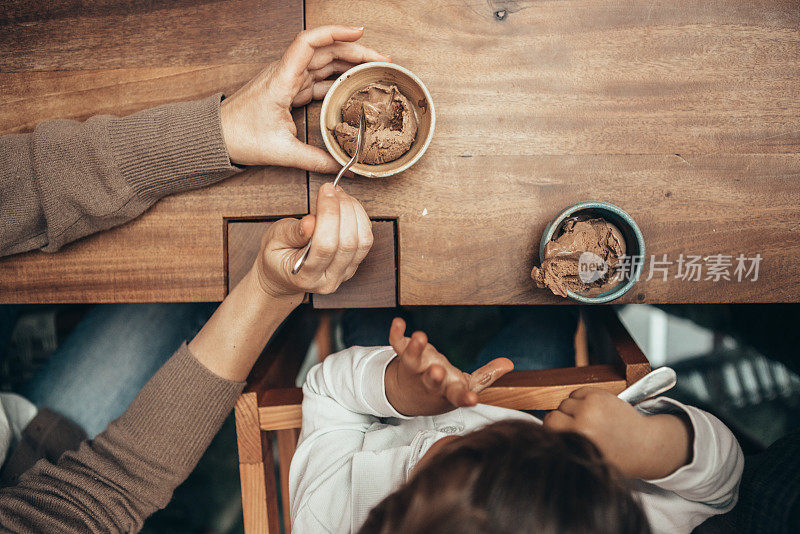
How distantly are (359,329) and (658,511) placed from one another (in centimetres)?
80

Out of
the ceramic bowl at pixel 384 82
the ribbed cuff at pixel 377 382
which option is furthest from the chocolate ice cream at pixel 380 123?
the ribbed cuff at pixel 377 382

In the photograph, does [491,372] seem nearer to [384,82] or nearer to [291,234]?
[291,234]

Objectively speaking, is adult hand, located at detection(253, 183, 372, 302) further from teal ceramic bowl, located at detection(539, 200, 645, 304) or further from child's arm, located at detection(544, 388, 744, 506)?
child's arm, located at detection(544, 388, 744, 506)

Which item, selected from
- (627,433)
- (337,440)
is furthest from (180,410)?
(627,433)

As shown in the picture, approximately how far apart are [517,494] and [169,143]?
841mm

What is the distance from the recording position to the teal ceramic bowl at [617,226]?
2.64 ft

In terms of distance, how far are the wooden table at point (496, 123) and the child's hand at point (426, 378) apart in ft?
0.68

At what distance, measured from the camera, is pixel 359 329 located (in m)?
1.32

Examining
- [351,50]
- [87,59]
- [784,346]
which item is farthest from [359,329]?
[784,346]

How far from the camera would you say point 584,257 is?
84cm

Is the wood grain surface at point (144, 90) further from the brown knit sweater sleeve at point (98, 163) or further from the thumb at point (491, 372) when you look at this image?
the thumb at point (491, 372)

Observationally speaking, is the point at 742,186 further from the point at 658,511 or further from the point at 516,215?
the point at 658,511

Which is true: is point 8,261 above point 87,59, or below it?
below

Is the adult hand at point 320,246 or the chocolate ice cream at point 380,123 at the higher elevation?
the chocolate ice cream at point 380,123
